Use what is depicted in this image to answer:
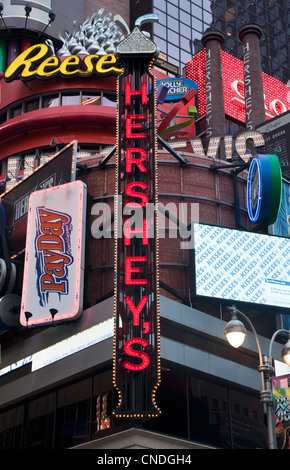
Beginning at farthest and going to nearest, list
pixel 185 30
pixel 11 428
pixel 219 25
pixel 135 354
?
pixel 219 25 → pixel 185 30 → pixel 11 428 → pixel 135 354

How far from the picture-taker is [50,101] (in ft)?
158

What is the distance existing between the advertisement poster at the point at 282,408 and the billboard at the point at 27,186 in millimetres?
15606

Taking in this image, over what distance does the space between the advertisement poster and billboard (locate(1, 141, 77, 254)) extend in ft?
51.2

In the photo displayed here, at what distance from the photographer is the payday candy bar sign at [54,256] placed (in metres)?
30.8

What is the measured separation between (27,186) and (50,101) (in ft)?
36.9

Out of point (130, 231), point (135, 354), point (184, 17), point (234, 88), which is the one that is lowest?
point (135, 354)

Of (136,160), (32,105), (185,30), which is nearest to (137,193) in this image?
(136,160)

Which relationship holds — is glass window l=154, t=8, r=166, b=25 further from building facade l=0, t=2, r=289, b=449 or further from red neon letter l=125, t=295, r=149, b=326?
red neon letter l=125, t=295, r=149, b=326

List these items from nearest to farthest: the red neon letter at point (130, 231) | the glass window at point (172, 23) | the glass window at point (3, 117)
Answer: the red neon letter at point (130, 231)
the glass window at point (3, 117)
the glass window at point (172, 23)

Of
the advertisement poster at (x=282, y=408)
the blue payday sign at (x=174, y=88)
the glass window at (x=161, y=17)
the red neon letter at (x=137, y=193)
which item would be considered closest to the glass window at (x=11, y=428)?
the red neon letter at (x=137, y=193)

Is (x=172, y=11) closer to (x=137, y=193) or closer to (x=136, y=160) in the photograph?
(x=136, y=160)

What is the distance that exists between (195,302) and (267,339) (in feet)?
12.4

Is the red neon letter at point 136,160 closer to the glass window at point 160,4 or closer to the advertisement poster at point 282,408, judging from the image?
the advertisement poster at point 282,408

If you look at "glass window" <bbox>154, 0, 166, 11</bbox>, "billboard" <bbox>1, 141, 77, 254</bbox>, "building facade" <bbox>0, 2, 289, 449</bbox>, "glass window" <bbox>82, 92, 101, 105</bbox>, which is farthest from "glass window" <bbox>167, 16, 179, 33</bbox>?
"billboard" <bbox>1, 141, 77, 254</bbox>
